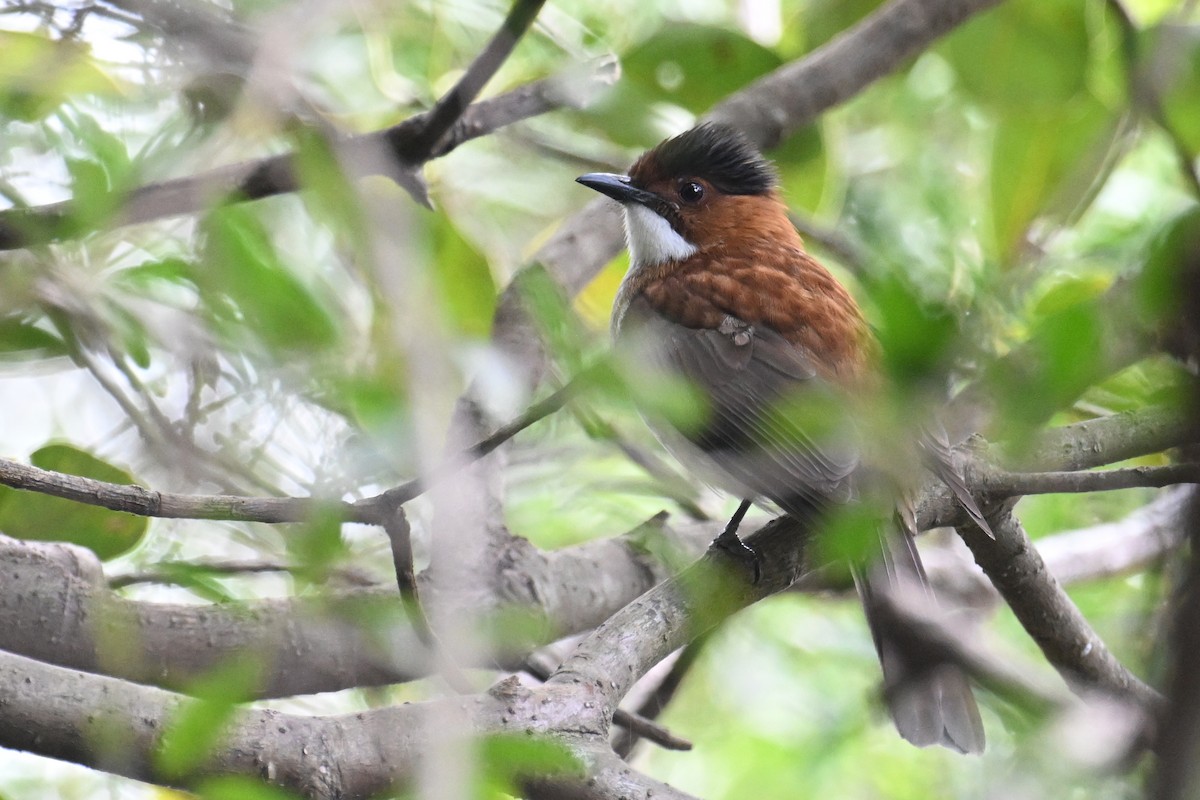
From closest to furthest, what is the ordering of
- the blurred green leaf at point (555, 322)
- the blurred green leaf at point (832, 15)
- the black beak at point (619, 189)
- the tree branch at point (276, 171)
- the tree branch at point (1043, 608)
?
the blurred green leaf at point (555, 322), the tree branch at point (276, 171), the tree branch at point (1043, 608), the black beak at point (619, 189), the blurred green leaf at point (832, 15)

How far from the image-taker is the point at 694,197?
12.9 ft

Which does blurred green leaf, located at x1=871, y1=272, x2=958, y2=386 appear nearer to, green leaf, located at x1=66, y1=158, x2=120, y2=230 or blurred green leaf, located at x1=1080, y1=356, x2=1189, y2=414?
blurred green leaf, located at x1=1080, y1=356, x2=1189, y2=414

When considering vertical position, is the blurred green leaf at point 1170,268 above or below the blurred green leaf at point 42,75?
below

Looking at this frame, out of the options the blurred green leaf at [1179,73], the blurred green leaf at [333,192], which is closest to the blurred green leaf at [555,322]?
the blurred green leaf at [333,192]

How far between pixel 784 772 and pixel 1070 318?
2354mm

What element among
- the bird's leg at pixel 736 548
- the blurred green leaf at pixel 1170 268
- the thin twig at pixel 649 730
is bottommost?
the blurred green leaf at pixel 1170 268

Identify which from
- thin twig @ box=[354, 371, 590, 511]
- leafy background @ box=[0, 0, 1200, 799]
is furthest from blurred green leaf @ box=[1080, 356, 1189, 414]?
thin twig @ box=[354, 371, 590, 511]

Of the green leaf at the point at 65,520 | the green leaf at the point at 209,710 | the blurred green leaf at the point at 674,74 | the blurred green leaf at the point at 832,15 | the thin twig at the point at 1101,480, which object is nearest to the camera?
the green leaf at the point at 209,710

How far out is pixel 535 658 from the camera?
264cm

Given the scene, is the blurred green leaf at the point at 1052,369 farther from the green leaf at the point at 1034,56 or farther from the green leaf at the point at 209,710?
the green leaf at the point at 1034,56

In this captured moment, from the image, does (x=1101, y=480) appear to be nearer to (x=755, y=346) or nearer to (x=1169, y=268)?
(x=1169, y=268)

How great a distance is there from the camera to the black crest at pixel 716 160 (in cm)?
363

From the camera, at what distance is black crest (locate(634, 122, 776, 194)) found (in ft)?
11.9

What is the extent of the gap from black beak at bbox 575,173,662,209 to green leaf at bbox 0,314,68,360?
190 cm
